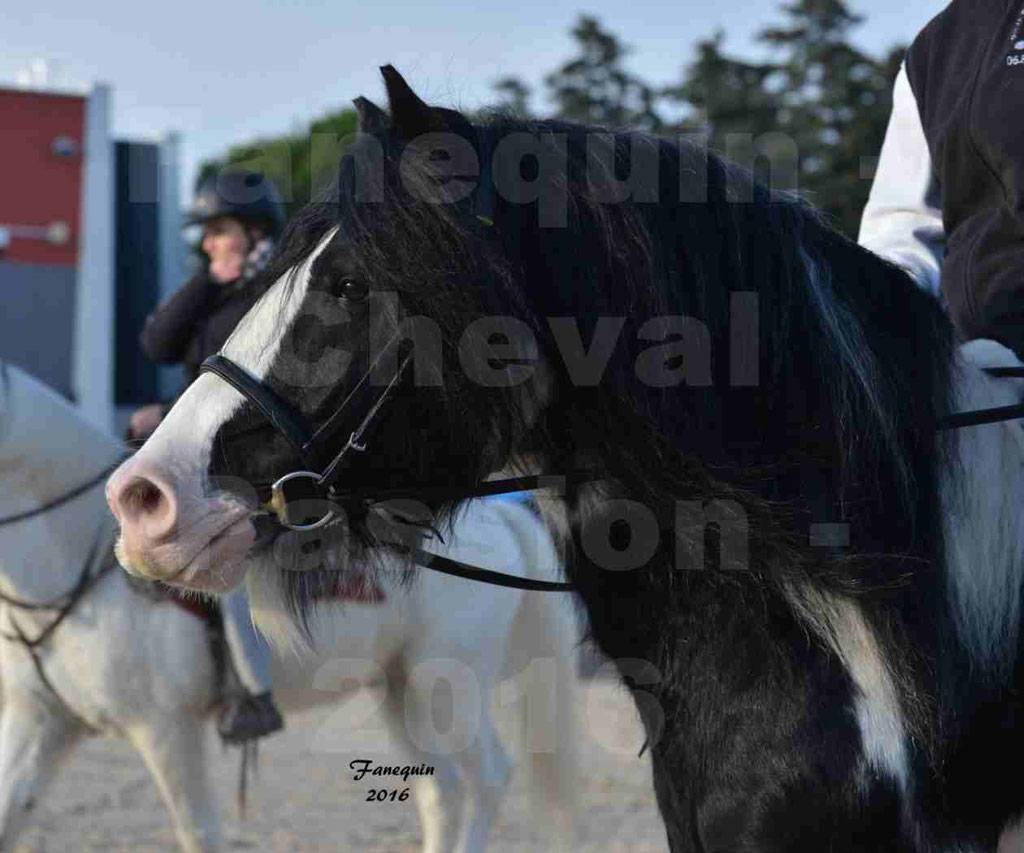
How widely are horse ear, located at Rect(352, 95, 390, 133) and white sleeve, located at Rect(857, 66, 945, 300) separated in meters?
1.03

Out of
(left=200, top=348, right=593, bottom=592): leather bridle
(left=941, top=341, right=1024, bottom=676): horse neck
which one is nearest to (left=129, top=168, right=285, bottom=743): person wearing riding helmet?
(left=200, top=348, right=593, bottom=592): leather bridle

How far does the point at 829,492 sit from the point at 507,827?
4.44 m

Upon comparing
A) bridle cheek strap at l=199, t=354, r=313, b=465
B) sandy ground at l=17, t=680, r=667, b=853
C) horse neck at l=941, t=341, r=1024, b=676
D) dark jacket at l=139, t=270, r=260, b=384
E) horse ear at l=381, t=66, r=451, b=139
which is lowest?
sandy ground at l=17, t=680, r=667, b=853

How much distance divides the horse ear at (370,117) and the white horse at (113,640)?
91.9 inches

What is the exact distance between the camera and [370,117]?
6.07 ft

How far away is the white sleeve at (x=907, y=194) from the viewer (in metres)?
2.46

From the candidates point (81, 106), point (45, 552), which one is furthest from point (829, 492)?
point (81, 106)

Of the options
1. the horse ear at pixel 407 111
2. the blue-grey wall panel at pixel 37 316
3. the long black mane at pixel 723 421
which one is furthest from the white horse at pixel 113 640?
the blue-grey wall panel at pixel 37 316

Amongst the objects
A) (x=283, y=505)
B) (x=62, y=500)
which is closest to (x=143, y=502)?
(x=283, y=505)

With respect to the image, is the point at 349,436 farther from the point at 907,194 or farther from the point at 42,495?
the point at 42,495

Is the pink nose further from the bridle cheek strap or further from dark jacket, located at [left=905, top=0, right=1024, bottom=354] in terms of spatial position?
dark jacket, located at [left=905, top=0, right=1024, bottom=354]

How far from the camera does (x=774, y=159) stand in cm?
302

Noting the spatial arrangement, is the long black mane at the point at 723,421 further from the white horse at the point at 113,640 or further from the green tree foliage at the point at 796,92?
the green tree foliage at the point at 796,92

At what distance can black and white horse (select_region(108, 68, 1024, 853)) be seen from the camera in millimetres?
1757
